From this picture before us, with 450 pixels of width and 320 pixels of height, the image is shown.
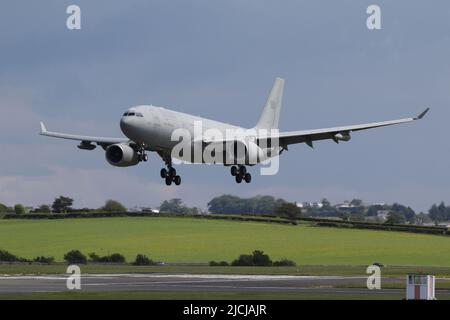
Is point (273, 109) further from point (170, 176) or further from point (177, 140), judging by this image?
point (177, 140)

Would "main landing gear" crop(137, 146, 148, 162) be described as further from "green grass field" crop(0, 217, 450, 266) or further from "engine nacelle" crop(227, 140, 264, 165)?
"green grass field" crop(0, 217, 450, 266)

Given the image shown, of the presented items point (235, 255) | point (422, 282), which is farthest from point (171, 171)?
point (235, 255)

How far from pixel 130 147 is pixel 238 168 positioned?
40.6ft

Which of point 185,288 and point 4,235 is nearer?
point 185,288

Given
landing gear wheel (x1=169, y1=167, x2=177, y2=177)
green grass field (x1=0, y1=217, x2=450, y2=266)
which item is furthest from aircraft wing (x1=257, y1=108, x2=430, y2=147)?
green grass field (x1=0, y1=217, x2=450, y2=266)

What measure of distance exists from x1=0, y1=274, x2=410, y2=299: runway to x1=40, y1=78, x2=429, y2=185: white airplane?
9422 millimetres

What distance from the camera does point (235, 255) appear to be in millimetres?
140750

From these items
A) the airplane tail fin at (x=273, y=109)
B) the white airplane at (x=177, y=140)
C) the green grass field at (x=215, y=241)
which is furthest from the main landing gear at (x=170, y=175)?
the green grass field at (x=215, y=241)

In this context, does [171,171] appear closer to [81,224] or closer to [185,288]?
[185,288]

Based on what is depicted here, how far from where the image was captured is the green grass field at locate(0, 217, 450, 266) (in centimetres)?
14012

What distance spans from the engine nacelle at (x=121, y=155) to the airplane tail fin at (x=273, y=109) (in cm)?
2640

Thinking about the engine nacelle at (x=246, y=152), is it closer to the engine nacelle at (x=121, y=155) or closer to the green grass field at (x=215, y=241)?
the engine nacelle at (x=121, y=155)

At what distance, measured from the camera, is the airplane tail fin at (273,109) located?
119 metres

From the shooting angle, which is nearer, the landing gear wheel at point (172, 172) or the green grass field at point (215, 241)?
the landing gear wheel at point (172, 172)
